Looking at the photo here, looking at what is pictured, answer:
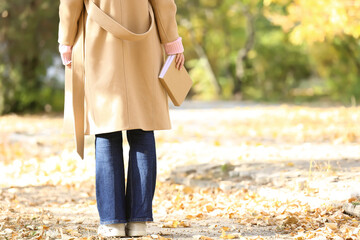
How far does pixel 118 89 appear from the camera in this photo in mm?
3289

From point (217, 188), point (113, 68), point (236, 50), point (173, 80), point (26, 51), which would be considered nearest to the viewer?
point (113, 68)

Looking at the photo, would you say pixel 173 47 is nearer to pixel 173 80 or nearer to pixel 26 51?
pixel 173 80

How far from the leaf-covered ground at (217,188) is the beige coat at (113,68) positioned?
2.31 ft

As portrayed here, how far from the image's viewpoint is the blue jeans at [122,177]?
337 centimetres

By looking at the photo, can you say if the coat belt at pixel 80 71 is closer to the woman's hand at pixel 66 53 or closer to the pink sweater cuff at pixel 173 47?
the woman's hand at pixel 66 53

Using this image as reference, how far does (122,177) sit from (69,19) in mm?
982

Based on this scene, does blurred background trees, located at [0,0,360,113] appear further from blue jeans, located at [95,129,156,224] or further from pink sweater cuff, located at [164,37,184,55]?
blue jeans, located at [95,129,156,224]

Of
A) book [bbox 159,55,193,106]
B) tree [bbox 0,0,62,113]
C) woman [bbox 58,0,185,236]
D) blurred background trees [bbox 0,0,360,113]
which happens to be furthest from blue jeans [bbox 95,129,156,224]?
tree [bbox 0,0,62,113]

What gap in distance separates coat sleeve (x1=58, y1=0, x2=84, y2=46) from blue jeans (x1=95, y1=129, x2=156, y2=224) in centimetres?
60

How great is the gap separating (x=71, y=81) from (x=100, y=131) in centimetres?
37

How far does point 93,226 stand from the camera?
3932 mm

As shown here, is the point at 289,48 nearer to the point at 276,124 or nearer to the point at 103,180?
the point at 276,124

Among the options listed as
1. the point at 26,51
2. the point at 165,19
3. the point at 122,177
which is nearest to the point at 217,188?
the point at 122,177

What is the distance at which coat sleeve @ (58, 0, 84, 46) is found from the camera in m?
3.29
